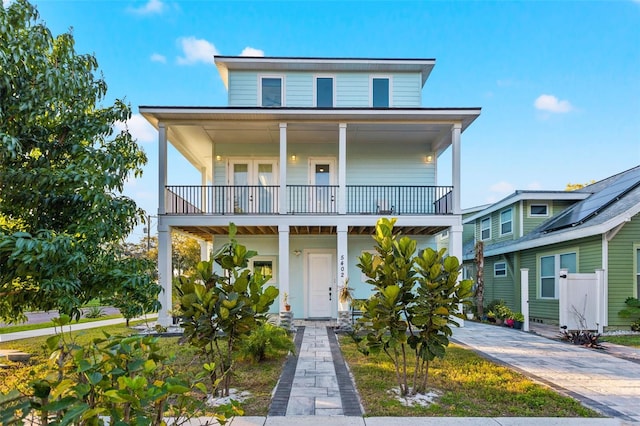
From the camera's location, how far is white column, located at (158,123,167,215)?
948 cm

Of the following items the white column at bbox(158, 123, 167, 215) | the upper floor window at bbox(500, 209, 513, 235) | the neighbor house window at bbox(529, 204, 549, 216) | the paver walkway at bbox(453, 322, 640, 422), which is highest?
the white column at bbox(158, 123, 167, 215)

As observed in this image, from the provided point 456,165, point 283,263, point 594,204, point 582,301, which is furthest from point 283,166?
point 594,204

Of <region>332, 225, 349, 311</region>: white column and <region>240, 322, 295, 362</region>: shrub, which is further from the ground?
<region>332, 225, 349, 311</region>: white column

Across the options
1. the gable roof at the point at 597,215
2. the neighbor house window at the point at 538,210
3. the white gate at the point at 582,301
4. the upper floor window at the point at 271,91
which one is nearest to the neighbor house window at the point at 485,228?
the gable roof at the point at 597,215

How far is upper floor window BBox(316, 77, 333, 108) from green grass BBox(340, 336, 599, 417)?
8.75 meters

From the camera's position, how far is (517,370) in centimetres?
542

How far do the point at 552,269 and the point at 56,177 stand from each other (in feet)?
41.1

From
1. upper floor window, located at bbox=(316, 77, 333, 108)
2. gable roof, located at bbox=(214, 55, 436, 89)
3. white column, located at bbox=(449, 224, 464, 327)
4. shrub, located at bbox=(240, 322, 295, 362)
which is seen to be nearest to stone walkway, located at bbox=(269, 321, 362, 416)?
shrub, located at bbox=(240, 322, 295, 362)

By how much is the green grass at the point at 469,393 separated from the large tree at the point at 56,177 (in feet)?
10.9

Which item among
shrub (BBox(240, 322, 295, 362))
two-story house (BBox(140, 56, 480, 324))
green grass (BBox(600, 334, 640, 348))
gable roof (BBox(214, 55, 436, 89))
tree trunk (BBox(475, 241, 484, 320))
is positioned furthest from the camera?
tree trunk (BBox(475, 241, 484, 320))

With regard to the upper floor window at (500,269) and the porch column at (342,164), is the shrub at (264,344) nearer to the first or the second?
the porch column at (342,164)

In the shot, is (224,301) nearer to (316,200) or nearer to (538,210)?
(316,200)

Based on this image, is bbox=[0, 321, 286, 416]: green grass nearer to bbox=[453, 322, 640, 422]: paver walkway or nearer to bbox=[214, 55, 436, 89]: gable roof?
bbox=[453, 322, 640, 422]: paver walkway

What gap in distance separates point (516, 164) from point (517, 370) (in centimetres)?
2009
